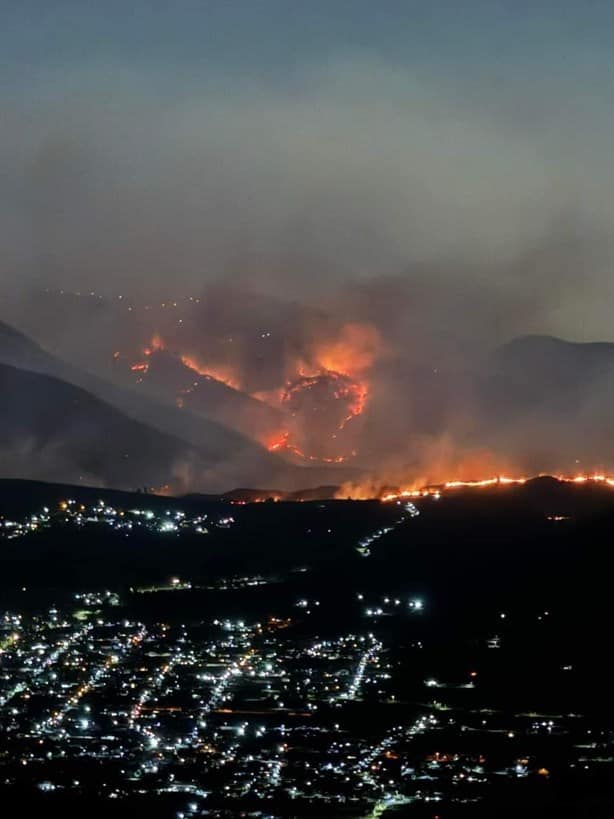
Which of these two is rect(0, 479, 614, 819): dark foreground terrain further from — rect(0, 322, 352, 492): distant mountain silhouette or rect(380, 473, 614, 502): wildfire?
rect(0, 322, 352, 492): distant mountain silhouette

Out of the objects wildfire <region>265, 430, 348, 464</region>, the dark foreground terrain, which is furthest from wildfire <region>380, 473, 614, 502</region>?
wildfire <region>265, 430, 348, 464</region>

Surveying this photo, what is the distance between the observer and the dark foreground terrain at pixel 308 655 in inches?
1464

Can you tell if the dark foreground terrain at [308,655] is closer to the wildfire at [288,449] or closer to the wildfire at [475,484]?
the wildfire at [475,484]

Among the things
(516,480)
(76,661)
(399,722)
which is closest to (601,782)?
(399,722)

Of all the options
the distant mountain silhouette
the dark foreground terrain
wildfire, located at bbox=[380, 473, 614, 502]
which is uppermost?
the distant mountain silhouette

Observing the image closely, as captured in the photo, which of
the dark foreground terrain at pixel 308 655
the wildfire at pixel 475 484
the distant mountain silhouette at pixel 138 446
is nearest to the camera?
the dark foreground terrain at pixel 308 655

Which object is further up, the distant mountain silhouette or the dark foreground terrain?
the distant mountain silhouette

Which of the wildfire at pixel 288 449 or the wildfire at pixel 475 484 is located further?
the wildfire at pixel 288 449

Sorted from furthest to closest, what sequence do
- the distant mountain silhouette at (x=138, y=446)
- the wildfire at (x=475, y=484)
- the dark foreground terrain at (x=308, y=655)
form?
the distant mountain silhouette at (x=138, y=446), the wildfire at (x=475, y=484), the dark foreground terrain at (x=308, y=655)

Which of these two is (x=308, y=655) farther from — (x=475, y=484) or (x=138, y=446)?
(x=138, y=446)

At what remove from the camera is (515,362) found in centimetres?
19000

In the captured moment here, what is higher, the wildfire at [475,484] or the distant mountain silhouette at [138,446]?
the distant mountain silhouette at [138,446]

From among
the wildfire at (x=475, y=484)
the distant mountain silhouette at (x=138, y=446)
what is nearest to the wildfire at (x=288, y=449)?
the distant mountain silhouette at (x=138, y=446)

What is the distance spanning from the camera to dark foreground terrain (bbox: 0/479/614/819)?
1464 inches
